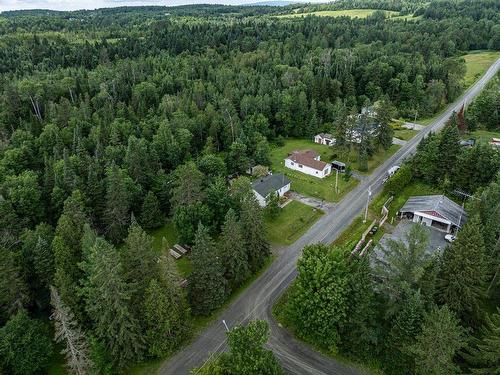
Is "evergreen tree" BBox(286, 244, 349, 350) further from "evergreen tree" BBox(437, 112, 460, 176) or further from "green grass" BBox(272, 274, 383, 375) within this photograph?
"evergreen tree" BBox(437, 112, 460, 176)

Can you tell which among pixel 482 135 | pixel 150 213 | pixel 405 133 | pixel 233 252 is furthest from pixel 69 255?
pixel 482 135

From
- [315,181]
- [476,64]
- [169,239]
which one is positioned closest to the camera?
[169,239]

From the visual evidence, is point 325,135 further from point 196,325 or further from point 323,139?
point 196,325

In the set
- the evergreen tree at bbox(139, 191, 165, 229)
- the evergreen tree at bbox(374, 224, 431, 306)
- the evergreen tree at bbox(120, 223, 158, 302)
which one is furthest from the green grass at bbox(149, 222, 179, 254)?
the evergreen tree at bbox(374, 224, 431, 306)

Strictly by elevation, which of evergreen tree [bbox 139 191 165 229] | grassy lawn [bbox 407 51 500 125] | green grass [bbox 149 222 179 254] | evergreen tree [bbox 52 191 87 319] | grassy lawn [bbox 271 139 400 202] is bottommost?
grassy lawn [bbox 407 51 500 125]

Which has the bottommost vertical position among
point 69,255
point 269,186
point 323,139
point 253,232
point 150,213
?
point 323,139

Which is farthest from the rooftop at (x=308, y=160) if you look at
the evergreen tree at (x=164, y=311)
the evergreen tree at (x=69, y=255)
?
the evergreen tree at (x=164, y=311)

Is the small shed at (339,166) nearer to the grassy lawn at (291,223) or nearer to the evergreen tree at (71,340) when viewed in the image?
the grassy lawn at (291,223)
